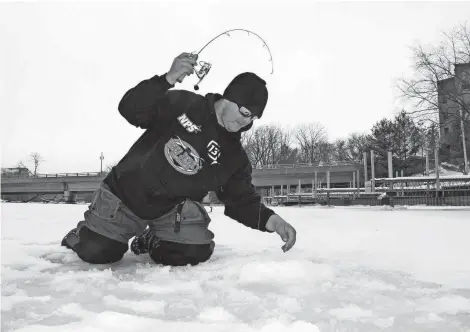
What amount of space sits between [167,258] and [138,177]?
580mm

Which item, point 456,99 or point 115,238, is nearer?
point 115,238

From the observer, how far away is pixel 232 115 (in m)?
2.42

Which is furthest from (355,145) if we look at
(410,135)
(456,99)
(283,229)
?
(283,229)

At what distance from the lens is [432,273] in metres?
2.42

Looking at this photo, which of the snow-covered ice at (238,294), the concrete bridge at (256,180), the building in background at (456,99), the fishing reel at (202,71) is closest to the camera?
the snow-covered ice at (238,294)

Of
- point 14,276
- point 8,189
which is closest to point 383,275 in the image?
point 14,276

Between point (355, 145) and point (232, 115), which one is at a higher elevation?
point (355, 145)

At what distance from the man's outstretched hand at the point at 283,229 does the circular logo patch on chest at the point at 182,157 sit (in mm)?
703

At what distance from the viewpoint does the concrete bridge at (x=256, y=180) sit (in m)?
49.4

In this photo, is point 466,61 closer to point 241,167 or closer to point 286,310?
point 241,167

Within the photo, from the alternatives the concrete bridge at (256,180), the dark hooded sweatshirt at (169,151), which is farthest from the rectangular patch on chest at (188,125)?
the concrete bridge at (256,180)

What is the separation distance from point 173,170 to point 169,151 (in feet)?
0.39

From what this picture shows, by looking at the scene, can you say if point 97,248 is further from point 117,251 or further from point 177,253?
point 177,253

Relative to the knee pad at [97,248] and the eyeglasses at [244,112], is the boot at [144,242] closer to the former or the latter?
the knee pad at [97,248]
